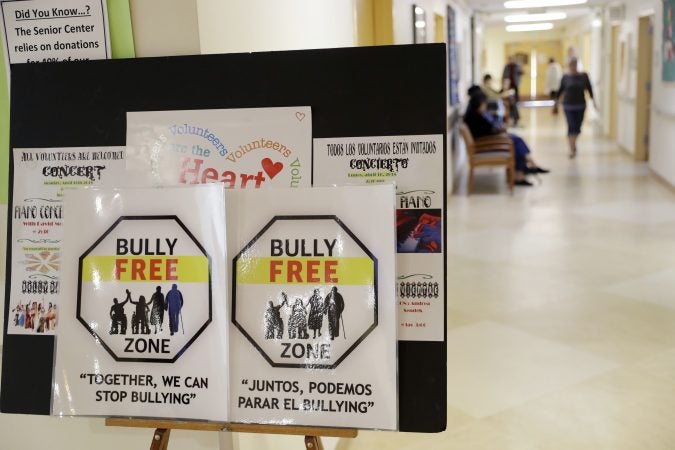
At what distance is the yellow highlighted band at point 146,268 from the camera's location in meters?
1.70

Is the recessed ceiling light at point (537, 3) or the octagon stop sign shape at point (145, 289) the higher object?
the recessed ceiling light at point (537, 3)

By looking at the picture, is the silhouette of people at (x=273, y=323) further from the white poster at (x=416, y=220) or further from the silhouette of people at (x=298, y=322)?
the white poster at (x=416, y=220)

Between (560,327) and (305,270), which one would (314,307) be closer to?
(305,270)

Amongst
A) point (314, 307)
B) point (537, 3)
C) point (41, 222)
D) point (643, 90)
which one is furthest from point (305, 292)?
point (537, 3)

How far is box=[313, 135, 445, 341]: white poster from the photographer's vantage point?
1694 mm

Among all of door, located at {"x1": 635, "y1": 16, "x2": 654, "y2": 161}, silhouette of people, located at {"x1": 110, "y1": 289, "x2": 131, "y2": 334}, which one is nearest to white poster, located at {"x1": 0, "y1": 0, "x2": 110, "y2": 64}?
silhouette of people, located at {"x1": 110, "y1": 289, "x2": 131, "y2": 334}

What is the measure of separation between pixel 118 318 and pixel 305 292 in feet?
1.45

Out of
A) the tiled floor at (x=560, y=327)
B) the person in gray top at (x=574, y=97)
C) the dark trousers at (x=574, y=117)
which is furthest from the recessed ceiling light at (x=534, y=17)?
the tiled floor at (x=560, y=327)

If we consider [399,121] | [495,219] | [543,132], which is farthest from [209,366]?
[543,132]

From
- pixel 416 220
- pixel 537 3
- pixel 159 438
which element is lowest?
pixel 159 438

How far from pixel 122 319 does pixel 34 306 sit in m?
0.34

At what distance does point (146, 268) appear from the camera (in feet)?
5.67

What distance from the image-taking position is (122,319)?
1.73m

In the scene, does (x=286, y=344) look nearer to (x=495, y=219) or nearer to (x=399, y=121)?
(x=399, y=121)
